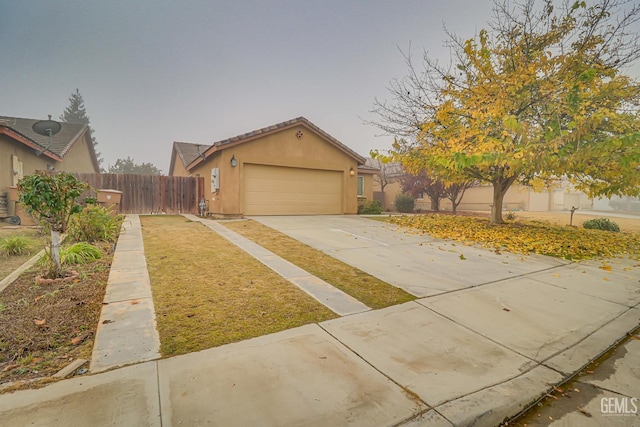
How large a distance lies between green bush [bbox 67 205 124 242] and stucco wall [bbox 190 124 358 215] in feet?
15.6

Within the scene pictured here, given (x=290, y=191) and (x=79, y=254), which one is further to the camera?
(x=290, y=191)

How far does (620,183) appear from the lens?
7.87 m

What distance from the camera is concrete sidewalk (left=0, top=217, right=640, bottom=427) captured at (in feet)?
5.49

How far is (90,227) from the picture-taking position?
623cm

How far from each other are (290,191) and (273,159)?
5.13 ft

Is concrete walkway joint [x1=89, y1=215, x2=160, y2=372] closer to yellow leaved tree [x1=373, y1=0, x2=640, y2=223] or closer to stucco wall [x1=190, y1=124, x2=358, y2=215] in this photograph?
stucco wall [x1=190, y1=124, x2=358, y2=215]

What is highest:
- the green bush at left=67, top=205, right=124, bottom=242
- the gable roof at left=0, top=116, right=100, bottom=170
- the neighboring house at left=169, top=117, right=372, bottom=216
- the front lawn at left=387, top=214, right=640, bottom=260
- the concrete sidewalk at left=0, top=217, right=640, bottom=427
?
the gable roof at left=0, top=116, right=100, bottom=170

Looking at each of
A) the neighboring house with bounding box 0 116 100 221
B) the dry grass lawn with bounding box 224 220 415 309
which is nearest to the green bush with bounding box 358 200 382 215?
the dry grass lawn with bounding box 224 220 415 309

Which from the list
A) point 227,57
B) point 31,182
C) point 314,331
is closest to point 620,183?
point 314,331

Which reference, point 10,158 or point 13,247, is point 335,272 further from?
point 10,158

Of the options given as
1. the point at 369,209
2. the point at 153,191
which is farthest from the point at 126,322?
the point at 369,209

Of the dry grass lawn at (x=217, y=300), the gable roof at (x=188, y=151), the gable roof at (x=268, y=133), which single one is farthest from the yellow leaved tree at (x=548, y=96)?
the gable roof at (x=188, y=151)

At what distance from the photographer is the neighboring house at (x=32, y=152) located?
10586 mm

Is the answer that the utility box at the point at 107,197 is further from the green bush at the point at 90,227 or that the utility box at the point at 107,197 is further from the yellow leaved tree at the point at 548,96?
the yellow leaved tree at the point at 548,96
